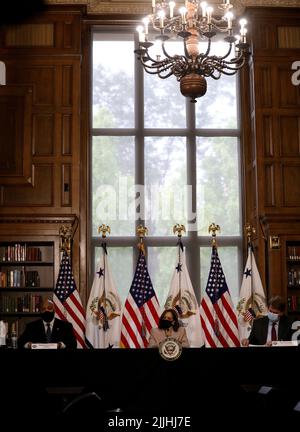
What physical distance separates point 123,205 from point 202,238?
4.54ft

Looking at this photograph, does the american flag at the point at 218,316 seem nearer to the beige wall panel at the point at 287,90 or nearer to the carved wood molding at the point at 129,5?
the beige wall panel at the point at 287,90

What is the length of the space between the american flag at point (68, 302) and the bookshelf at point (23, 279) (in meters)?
0.51

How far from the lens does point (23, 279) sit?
26.7 ft

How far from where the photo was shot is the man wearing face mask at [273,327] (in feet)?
20.1

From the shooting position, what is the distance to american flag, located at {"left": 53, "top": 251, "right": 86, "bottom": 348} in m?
7.58

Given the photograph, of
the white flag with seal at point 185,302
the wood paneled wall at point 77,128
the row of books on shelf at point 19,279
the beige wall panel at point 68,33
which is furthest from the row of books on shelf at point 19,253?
the beige wall panel at point 68,33

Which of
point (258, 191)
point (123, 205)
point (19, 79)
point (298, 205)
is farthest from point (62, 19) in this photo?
point (298, 205)

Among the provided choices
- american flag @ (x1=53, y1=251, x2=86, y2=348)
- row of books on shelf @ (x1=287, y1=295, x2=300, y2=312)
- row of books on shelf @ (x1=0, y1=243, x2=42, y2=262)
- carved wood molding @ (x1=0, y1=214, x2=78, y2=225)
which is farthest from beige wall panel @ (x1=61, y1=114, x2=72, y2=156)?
row of books on shelf @ (x1=287, y1=295, x2=300, y2=312)

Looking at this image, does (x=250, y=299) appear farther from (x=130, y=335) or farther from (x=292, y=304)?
(x=130, y=335)

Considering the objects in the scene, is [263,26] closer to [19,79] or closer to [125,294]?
[19,79]

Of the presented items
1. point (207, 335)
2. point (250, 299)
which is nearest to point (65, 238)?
point (207, 335)

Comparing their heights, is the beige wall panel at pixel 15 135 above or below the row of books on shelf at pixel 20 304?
Answer: above

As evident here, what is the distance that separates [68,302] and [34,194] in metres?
1.83

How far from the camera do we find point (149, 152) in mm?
9133
